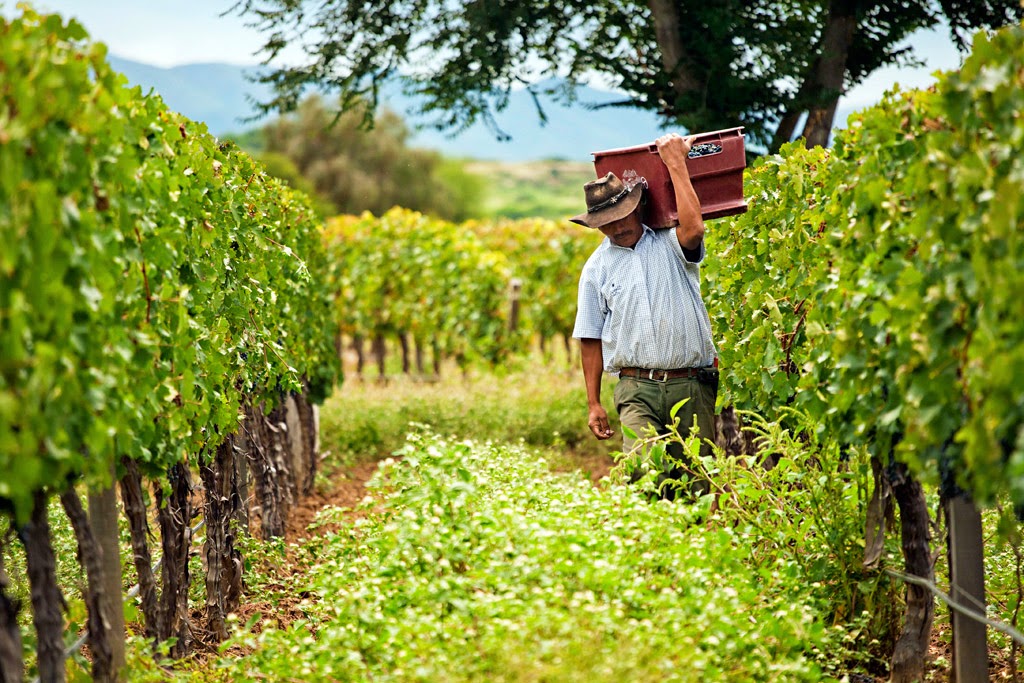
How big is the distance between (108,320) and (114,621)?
110cm

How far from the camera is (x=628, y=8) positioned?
10.1 metres

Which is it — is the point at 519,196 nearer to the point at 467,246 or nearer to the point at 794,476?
the point at 467,246

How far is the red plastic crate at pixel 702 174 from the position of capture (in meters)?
→ 5.29

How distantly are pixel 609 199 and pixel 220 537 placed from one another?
2436 mm

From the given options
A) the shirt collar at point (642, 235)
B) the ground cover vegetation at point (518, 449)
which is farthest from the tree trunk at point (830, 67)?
the shirt collar at point (642, 235)

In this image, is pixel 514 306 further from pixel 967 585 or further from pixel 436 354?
pixel 967 585

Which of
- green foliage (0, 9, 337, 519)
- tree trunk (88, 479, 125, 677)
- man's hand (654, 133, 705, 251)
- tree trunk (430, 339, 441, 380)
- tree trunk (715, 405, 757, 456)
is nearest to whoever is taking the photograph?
green foliage (0, 9, 337, 519)

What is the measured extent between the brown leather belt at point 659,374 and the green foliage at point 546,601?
132 centimetres

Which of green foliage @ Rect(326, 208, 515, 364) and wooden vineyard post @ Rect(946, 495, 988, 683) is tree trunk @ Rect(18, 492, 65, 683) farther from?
green foliage @ Rect(326, 208, 515, 364)

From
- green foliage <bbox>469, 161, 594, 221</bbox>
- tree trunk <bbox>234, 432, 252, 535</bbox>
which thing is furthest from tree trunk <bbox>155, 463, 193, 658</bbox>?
green foliage <bbox>469, 161, 594, 221</bbox>

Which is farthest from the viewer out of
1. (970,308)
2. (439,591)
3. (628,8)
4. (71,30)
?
(628,8)

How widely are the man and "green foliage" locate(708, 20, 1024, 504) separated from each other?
0.89m

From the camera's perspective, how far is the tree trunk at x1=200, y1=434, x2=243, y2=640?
4.81 metres

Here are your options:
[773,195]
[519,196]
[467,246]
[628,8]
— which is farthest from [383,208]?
[773,195]
